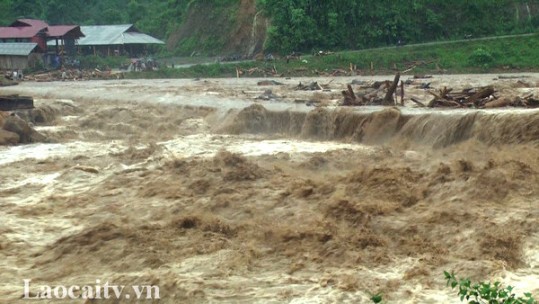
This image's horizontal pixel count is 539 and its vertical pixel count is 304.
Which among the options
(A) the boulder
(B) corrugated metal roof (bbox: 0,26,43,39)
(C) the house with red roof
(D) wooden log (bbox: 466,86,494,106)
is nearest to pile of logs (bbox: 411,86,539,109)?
(D) wooden log (bbox: 466,86,494,106)

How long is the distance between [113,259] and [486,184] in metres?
7.17

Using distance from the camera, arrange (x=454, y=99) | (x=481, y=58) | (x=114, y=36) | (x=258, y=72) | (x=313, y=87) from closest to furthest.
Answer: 1. (x=454, y=99)
2. (x=313, y=87)
3. (x=481, y=58)
4. (x=258, y=72)
5. (x=114, y=36)

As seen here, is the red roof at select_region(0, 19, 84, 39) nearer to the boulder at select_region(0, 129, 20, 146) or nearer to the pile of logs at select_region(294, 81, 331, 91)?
the pile of logs at select_region(294, 81, 331, 91)

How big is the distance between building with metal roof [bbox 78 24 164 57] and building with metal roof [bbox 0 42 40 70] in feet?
18.1

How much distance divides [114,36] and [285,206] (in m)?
44.0

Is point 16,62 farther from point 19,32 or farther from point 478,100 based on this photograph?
point 478,100

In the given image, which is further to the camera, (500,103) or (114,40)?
(114,40)

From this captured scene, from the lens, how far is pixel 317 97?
2506 cm

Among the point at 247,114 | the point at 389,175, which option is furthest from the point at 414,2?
the point at 389,175

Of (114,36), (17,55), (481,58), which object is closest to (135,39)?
(114,36)

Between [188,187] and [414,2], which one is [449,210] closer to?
[188,187]

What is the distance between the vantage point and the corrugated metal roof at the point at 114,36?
52.3 meters

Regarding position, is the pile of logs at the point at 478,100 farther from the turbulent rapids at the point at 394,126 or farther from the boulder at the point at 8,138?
the boulder at the point at 8,138

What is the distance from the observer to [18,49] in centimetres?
4784
